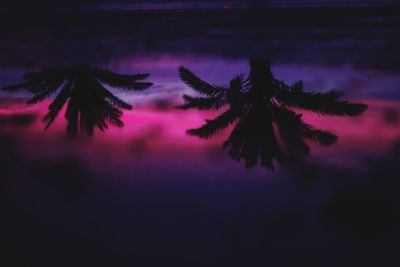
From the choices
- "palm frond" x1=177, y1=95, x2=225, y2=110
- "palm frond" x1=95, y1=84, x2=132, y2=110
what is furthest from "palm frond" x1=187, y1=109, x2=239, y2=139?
"palm frond" x1=95, y1=84, x2=132, y2=110

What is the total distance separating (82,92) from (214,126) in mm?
990

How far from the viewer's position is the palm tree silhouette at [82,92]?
2.37 metres

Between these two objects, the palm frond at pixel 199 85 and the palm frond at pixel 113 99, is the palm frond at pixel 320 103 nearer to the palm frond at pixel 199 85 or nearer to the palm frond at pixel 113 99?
the palm frond at pixel 199 85

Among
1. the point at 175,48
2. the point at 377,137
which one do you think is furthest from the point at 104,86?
the point at 377,137

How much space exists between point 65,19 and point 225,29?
5.05 feet

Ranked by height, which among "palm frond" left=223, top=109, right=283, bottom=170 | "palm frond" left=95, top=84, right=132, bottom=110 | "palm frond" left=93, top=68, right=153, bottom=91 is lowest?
"palm frond" left=223, top=109, right=283, bottom=170

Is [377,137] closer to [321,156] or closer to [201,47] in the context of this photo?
[321,156]

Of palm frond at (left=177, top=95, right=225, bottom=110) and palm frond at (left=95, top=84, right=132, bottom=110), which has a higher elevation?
palm frond at (left=177, top=95, right=225, bottom=110)

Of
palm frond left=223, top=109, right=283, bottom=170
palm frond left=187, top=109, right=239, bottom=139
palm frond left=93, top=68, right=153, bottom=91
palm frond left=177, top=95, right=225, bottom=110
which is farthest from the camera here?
palm frond left=93, top=68, right=153, bottom=91

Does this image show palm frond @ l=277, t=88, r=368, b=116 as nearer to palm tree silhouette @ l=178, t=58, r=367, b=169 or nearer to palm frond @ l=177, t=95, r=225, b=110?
palm tree silhouette @ l=178, t=58, r=367, b=169

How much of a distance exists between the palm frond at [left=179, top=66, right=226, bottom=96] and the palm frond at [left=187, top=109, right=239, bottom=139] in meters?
0.23

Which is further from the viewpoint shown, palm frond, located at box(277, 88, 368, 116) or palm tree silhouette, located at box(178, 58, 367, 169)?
palm frond, located at box(277, 88, 368, 116)

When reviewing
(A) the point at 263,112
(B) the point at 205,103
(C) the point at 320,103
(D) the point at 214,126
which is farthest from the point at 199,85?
(C) the point at 320,103

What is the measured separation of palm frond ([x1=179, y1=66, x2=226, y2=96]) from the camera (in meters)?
2.42
